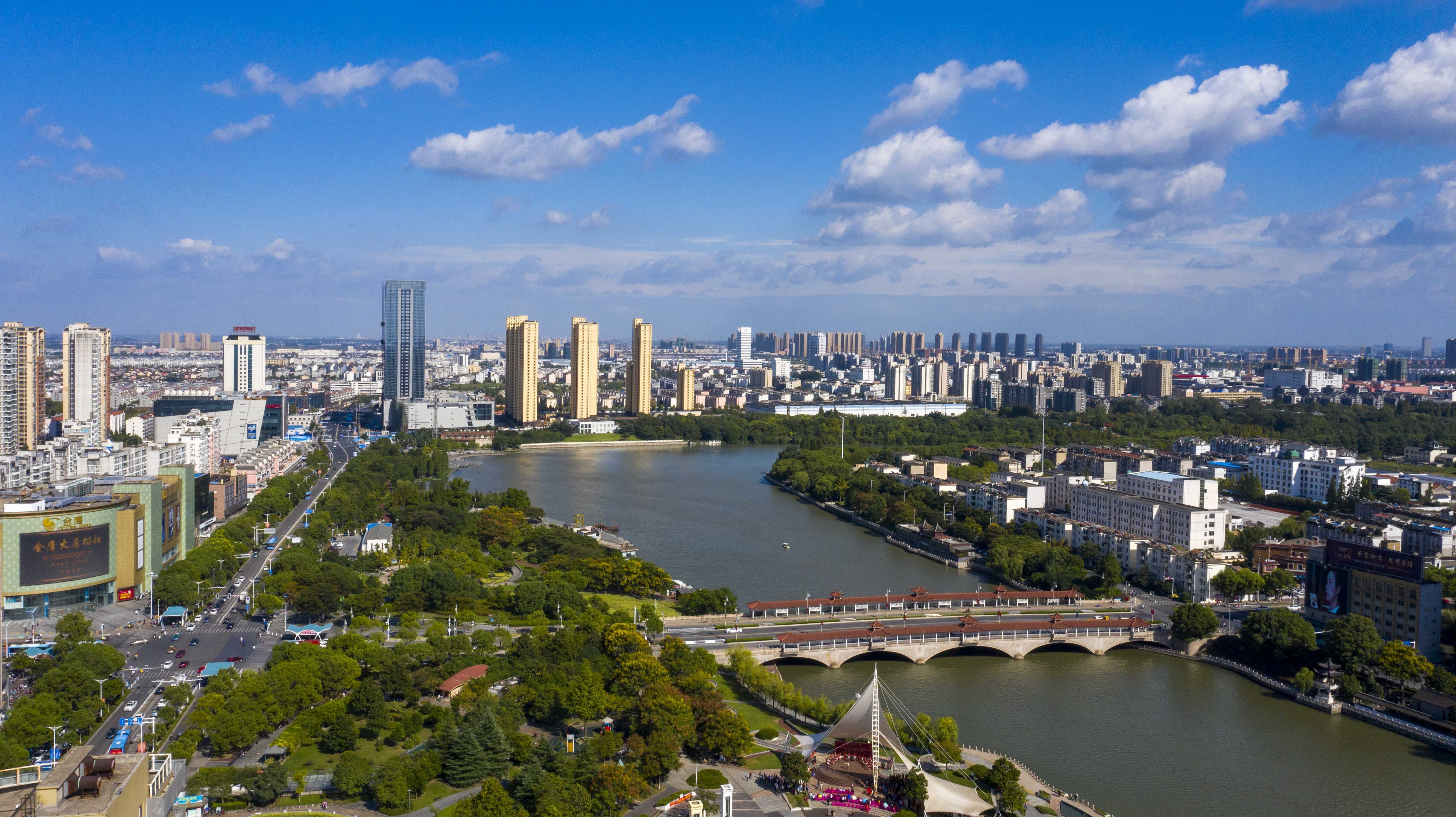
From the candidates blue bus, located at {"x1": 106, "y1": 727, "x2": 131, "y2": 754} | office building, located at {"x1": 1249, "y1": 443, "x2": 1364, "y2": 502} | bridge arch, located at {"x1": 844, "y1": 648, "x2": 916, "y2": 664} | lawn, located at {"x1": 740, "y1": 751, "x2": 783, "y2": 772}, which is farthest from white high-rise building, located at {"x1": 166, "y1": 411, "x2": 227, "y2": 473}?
office building, located at {"x1": 1249, "y1": 443, "x2": 1364, "y2": 502}

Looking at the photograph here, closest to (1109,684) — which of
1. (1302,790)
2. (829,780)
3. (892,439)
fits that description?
(1302,790)

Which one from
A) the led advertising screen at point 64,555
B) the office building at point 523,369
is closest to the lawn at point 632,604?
the led advertising screen at point 64,555

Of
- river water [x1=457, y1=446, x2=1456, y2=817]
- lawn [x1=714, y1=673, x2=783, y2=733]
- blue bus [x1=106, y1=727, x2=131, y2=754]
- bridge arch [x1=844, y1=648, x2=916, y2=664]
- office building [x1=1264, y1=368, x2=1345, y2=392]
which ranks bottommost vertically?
river water [x1=457, y1=446, x2=1456, y2=817]

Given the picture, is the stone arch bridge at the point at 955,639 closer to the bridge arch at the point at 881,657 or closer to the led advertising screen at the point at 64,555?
the bridge arch at the point at 881,657

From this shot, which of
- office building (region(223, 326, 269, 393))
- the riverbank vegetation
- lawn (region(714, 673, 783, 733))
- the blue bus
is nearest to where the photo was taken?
the blue bus

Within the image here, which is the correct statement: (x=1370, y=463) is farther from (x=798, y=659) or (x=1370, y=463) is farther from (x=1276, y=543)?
(x=798, y=659)

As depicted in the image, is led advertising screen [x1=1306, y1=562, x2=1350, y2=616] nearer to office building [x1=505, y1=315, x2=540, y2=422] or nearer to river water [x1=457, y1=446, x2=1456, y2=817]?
river water [x1=457, y1=446, x2=1456, y2=817]
